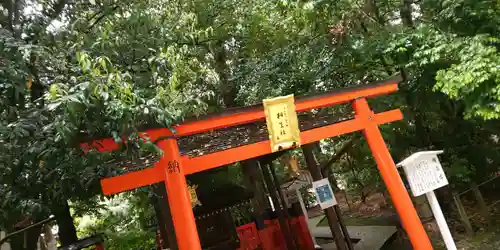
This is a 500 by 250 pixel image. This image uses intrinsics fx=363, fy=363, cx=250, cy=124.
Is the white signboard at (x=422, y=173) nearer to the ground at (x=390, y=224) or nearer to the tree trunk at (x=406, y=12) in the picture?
the ground at (x=390, y=224)

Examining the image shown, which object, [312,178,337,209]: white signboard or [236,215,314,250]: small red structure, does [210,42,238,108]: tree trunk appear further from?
[312,178,337,209]: white signboard

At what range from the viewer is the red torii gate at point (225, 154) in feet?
14.5

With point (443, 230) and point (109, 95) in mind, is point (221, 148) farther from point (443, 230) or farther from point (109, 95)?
point (443, 230)

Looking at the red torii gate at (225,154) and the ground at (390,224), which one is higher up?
the red torii gate at (225,154)

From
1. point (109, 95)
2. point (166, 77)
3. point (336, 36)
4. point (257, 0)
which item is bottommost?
point (109, 95)

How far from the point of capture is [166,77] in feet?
14.9

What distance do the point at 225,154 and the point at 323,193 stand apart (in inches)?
137

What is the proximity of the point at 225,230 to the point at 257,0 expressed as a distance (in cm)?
624

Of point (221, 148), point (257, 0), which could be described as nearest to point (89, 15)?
point (221, 148)

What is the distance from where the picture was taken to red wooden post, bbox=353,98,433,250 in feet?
18.8

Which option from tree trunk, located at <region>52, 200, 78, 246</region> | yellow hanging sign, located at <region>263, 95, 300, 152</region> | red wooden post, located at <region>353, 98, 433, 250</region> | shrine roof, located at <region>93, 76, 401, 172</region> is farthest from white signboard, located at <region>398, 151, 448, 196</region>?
tree trunk, located at <region>52, 200, 78, 246</region>

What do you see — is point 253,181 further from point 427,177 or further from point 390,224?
point 427,177

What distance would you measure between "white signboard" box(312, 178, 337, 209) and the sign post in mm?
2345

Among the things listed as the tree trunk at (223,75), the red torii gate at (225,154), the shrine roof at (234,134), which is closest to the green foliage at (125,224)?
the tree trunk at (223,75)
